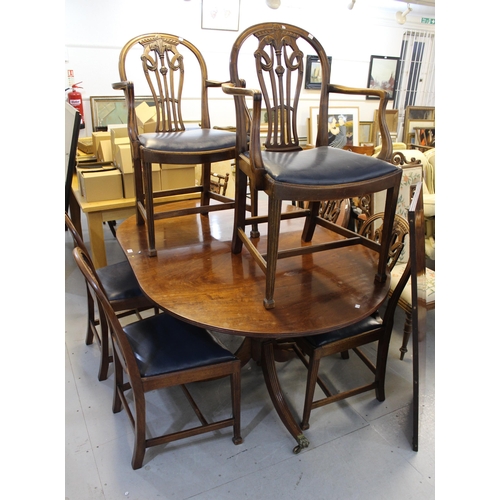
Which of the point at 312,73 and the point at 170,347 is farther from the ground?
the point at 312,73

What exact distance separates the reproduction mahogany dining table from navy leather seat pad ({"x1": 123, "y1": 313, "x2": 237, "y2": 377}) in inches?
5.6

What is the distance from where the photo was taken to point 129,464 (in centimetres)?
153

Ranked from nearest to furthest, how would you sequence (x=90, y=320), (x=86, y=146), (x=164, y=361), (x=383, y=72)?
(x=164, y=361) < (x=90, y=320) < (x=86, y=146) < (x=383, y=72)

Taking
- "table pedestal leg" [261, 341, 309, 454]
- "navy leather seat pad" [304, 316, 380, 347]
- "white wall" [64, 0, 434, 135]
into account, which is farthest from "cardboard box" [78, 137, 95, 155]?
"navy leather seat pad" [304, 316, 380, 347]

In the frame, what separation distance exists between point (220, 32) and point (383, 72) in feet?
8.26

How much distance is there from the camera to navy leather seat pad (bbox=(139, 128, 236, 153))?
6.01ft

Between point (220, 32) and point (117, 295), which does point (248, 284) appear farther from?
point (220, 32)

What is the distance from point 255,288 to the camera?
1618mm

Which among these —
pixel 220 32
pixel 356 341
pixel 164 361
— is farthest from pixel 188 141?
pixel 220 32

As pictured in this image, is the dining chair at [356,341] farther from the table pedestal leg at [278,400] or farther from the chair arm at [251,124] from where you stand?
the chair arm at [251,124]

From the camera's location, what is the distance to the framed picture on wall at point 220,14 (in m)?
4.42

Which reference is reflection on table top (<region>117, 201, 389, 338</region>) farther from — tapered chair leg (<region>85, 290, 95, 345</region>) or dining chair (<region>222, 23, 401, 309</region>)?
tapered chair leg (<region>85, 290, 95, 345</region>)

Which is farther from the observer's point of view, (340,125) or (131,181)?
(340,125)

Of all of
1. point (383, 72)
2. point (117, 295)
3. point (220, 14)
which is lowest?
point (117, 295)
